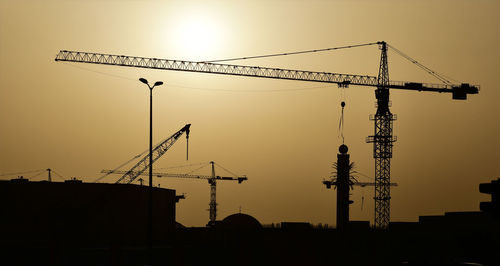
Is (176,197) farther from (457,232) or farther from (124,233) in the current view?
(457,232)

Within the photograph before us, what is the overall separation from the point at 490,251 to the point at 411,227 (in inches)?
1116

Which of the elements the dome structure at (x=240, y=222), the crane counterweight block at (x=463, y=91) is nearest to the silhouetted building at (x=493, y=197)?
the dome structure at (x=240, y=222)

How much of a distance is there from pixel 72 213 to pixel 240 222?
2611cm

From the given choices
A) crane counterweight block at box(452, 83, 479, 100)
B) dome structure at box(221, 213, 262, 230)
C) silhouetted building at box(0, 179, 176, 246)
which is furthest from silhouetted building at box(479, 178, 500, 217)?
crane counterweight block at box(452, 83, 479, 100)

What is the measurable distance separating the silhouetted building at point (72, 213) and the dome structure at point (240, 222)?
532 inches

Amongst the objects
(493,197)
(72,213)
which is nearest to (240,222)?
(72,213)

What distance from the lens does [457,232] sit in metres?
99.6

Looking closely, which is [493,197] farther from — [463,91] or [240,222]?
[463,91]

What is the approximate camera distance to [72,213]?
326ft

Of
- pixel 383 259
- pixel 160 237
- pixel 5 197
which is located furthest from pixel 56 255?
pixel 160 237

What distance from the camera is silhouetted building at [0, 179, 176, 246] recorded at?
96.2 meters

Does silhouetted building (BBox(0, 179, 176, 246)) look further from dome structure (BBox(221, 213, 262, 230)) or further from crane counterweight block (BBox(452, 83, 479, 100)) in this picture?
crane counterweight block (BBox(452, 83, 479, 100))

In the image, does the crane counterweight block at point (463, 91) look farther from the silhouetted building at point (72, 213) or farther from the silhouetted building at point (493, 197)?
the silhouetted building at point (493, 197)

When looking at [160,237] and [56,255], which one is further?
[160,237]
